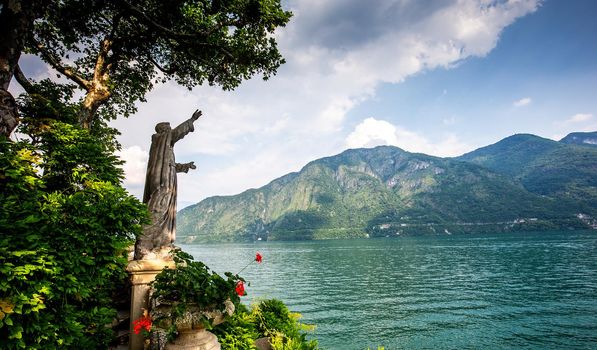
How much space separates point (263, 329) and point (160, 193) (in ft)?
13.9

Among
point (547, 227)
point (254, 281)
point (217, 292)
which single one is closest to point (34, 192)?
point (217, 292)

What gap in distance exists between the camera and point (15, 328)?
116 inches

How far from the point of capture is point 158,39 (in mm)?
10305

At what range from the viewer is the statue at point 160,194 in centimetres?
503

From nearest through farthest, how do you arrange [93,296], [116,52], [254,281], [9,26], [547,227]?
[93,296] < [9,26] < [116,52] < [254,281] < [547,227]

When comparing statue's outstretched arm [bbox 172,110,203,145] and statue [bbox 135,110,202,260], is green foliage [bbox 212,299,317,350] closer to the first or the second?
statue [bbox 135,110,202,260]

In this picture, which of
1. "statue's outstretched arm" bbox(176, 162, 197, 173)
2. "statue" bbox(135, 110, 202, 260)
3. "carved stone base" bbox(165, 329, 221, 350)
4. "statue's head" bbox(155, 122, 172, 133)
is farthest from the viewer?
"statue's outstretched arm" bbox(176, 162, 197, 173)

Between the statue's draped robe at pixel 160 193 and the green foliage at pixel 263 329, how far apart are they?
200 centimetres

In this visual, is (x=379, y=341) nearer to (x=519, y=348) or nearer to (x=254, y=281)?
(x=519, y=348)

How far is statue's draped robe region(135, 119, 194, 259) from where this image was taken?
506 cm

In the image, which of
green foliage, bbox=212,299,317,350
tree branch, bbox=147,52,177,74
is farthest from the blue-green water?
tree branch, bbox=147,52,177,74

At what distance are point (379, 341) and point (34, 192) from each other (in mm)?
22742

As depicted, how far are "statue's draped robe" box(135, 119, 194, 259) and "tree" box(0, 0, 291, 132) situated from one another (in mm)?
4256

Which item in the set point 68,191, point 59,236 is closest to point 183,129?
point 68,191
